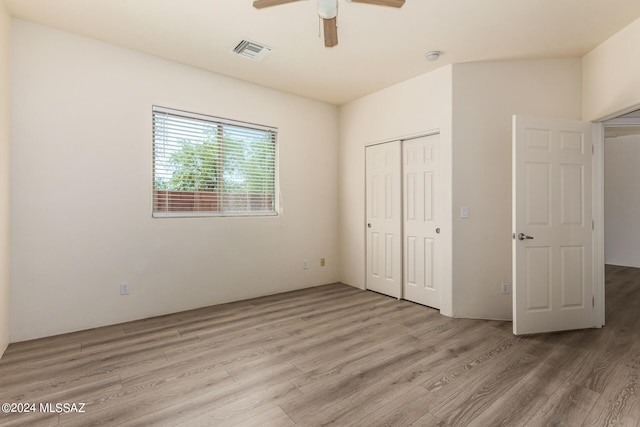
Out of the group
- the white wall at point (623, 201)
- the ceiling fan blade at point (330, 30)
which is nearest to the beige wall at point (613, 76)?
the ceiling fan blade at point (330, 30)

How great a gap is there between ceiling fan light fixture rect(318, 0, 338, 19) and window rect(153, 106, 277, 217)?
2.33m

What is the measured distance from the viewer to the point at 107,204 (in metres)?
3.07

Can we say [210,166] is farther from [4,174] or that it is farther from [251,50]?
[4,174]

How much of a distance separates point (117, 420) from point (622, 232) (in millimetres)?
8598

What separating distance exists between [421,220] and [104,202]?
3542 mm

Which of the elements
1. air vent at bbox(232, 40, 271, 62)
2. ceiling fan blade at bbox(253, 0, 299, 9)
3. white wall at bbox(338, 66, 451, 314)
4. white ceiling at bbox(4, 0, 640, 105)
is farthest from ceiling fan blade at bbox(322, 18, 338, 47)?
white wall at bbox(338, 66, 451, 314)

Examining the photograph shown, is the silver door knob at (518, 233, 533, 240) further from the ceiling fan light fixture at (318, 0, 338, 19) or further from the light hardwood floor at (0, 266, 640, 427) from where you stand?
the ceiling fan light fixture at (318, 0, 338, 19)

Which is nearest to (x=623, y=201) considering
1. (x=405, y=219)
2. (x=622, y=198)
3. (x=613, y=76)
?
(x=622, y=198)

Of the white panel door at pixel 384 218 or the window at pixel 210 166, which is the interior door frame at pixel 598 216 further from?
the window at pixel 210 166

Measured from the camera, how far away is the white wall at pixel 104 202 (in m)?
2.73

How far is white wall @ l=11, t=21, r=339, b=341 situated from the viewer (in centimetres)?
273

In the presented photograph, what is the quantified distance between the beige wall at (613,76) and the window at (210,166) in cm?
361

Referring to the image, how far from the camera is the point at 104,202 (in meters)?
3.06

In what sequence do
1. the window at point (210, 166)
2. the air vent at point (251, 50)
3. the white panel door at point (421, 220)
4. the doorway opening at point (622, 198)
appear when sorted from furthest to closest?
the doorway opening at point (622, 198) < the white panel door at point (421, 220) < the window at point (210, 166) < the air vent at point (251, 50)
